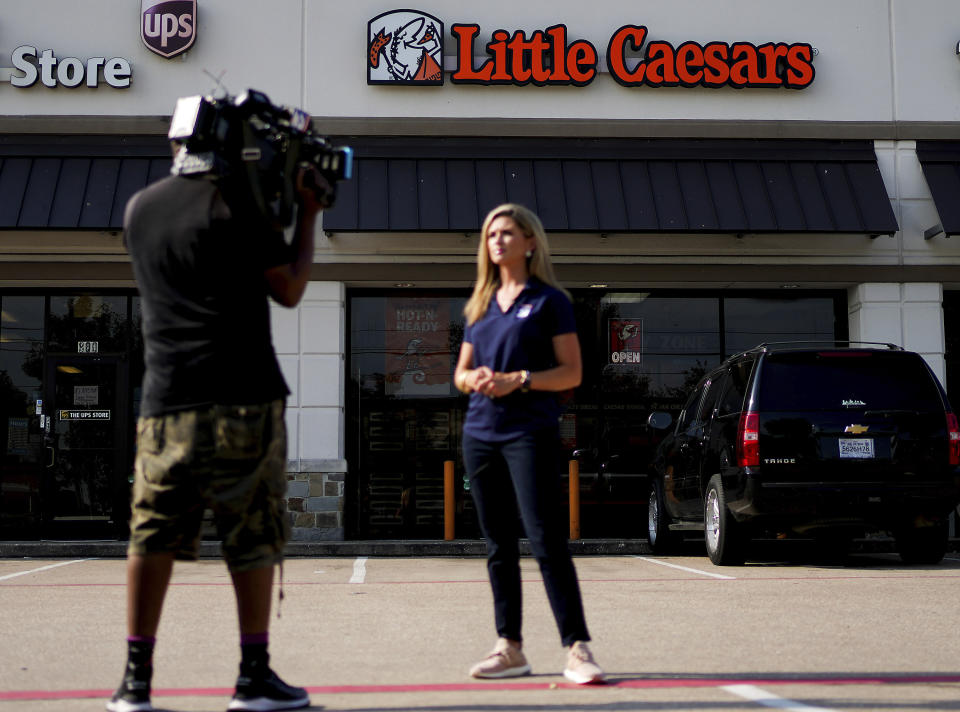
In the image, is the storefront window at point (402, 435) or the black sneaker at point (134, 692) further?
the storefront window at point (402, 435)

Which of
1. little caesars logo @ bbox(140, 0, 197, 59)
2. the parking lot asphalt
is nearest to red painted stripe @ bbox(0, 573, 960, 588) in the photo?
the parking lot asphalt

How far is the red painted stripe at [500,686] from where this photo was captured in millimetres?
4371

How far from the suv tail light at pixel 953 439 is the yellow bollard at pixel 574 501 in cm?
505

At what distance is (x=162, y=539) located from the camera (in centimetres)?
381

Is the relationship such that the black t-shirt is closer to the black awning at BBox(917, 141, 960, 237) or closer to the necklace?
the necklace

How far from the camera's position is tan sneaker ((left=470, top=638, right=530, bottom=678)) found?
15.0 feet

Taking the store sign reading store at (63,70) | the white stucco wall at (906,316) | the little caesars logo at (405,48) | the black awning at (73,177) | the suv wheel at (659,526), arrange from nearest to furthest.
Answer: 1. the suv wheel at (659,526)
2. the black awning at (73,177)
3. the store sign reading store at (63,70)
4. the little caesars logo at (405,48)
5. the white stucco wall at (906,316)

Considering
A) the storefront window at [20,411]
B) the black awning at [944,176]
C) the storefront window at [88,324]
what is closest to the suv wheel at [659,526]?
the black awning at [944,176]

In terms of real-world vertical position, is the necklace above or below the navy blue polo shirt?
above

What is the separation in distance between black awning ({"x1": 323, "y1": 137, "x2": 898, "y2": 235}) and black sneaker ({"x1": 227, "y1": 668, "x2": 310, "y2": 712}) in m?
10.3

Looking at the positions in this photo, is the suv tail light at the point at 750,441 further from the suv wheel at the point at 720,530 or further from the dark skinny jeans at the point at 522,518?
the dark skinny jeans at the point at 522,518

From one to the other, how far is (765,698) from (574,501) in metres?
10.2

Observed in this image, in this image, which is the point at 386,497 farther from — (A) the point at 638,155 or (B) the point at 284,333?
(A) the point at 638,155

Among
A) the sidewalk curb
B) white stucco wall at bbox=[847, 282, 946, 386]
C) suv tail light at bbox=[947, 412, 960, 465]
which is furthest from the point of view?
white stucco wall at bbox=[847, 282, 946, 386]
